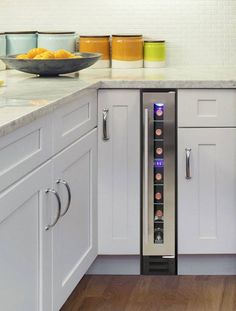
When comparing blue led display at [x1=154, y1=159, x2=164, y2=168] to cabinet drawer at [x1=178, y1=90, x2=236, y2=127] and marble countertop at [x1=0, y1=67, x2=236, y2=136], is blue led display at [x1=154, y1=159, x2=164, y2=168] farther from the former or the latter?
marble countertop at [x1=0, y1=67, x2=236, y2=136]

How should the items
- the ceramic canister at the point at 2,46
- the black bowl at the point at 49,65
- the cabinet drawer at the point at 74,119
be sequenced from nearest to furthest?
the cabinet drawer at the point at 74,119
the black bowl at the point at 49,65
the ceramic canister at the point at 2,46

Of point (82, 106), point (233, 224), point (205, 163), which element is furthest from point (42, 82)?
point (233, 224)

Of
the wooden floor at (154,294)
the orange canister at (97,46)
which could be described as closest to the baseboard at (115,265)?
the wooden floor at (154,294)

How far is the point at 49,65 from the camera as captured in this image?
3.11 m

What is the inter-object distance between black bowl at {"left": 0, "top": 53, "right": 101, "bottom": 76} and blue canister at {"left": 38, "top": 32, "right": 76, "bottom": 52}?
1.91ft

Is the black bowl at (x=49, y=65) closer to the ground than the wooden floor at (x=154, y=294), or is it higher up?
higher up

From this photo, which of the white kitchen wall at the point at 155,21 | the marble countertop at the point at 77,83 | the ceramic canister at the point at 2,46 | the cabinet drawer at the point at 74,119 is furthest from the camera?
the white kitchen wall at the point at 155,21

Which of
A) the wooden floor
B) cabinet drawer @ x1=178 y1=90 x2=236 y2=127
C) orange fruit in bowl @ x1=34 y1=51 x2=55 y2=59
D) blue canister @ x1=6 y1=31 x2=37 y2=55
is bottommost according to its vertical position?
the wooden floor

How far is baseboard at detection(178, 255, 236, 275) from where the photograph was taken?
330 cm

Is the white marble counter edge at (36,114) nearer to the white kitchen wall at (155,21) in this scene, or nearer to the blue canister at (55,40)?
the blue canister at (55,40)

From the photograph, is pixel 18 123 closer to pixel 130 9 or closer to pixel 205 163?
pixel 205 163

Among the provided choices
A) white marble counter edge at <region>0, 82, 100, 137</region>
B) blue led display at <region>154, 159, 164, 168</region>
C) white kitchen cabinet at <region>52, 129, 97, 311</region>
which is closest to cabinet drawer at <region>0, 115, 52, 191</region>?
white marble counter edge at <region>0, 82, 100, 137</region>

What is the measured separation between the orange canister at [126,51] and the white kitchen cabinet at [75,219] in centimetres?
73

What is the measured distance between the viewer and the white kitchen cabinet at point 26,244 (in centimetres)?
192
